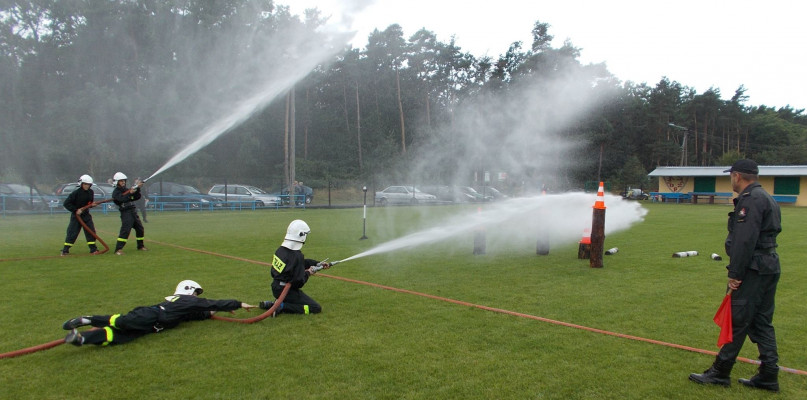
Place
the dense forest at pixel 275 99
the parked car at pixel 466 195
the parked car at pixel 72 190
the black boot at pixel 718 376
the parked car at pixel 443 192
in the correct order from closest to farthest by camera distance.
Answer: the black boot at pixel 718 376, the dense forest at pixel 275 99, the parked car at pixel 72 190, the parked car at pixel 466 195, the parked car at pixel 443 192

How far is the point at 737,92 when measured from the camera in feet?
252

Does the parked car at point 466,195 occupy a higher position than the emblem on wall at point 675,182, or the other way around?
the emblem on wall at point 675,182

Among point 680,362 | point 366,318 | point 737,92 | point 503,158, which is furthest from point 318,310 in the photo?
point 737,92

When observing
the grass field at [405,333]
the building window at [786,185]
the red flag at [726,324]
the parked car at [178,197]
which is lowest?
the grass field at [405,333]

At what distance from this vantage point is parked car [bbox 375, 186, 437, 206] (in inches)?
1516

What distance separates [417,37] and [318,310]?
3935 cm

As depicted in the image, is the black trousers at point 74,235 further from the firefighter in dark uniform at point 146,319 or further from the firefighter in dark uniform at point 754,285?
the firefighter in dark uniform at point 754,285

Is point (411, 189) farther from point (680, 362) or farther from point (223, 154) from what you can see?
point (680, 362)

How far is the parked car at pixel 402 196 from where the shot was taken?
38.5 metres

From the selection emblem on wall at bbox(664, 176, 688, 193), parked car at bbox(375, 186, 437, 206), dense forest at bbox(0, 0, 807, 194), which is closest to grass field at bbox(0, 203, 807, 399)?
dense forest at bbox(0, 0, 807, 194)

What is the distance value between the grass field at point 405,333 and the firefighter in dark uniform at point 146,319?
0.13 m

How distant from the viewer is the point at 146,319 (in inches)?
226

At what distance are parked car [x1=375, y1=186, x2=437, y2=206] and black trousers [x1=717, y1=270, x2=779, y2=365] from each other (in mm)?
33131

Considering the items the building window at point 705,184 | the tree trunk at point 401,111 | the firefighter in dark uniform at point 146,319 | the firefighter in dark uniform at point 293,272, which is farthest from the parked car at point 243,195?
the building window at point 705,184
